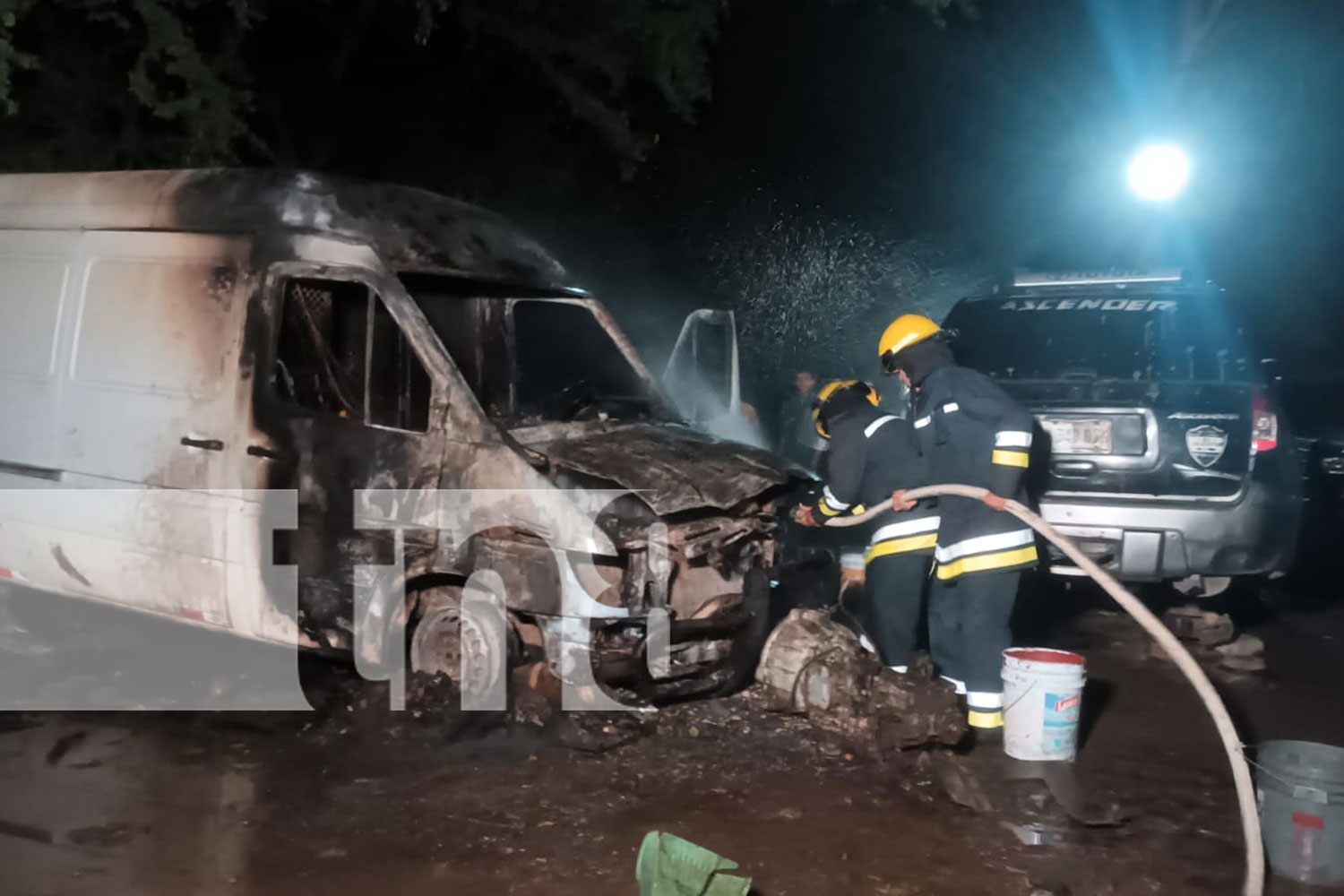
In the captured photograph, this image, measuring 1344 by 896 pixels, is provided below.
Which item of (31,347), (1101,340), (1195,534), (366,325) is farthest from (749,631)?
(31,347)

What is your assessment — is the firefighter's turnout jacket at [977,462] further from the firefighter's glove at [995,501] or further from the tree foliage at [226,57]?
the tree foliage at [226,57]

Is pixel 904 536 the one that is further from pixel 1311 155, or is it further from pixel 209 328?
pixel 1311 155

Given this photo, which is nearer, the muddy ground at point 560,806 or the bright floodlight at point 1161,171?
the muddy ground at point 560,806

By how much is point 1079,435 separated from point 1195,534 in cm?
76

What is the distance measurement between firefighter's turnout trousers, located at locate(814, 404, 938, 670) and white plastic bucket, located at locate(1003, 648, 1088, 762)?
0.76m

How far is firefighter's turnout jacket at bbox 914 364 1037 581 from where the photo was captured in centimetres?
508

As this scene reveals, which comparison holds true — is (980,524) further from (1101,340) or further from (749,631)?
(1101,340)

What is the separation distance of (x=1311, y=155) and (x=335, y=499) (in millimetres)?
21642

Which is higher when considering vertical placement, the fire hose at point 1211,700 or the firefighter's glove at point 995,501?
the firefighter's glove at point 995,501

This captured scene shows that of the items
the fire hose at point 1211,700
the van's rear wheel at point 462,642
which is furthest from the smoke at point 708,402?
the fire hose at point 1211,700

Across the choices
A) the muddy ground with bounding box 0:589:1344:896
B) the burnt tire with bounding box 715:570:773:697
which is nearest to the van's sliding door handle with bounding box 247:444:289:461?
the muddy ground with bounding box 0:589:1344:896

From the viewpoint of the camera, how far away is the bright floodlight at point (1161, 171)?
364 inches

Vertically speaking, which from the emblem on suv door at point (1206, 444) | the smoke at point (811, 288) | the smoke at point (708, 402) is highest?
the smoke at point (811, 288)

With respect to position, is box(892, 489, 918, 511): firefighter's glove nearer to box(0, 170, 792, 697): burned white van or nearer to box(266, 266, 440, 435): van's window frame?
box(0, 170, 792, 697): burned white van
